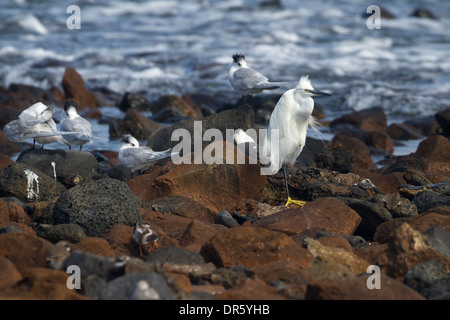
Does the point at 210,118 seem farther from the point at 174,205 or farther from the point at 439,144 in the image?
the point at 439,144

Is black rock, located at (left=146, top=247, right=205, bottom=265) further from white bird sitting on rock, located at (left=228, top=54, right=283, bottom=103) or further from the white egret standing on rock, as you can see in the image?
white bird sitting on rock, located at (left=228, top=54, right=283, bottom=103)

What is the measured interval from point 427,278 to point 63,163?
18.4 feet

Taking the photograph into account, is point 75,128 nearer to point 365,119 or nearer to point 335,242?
point 335,242

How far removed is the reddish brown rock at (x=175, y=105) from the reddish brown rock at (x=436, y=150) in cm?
598

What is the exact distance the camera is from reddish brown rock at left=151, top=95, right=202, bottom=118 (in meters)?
14.9

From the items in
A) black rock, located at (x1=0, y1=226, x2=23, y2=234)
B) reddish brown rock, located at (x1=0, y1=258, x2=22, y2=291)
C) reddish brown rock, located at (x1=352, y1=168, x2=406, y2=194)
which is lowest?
reddish brown rock, located at (x1=352, y1=168, x2=406, y2=194)

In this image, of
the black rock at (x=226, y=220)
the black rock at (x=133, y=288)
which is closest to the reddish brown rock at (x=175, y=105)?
the black rock at (x=226, y=220)

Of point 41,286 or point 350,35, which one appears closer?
point 41,286

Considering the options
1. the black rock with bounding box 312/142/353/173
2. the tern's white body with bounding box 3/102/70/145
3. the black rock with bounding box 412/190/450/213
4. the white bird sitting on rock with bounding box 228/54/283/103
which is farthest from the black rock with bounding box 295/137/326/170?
the tern's white body with bounding box 3/102/70/145

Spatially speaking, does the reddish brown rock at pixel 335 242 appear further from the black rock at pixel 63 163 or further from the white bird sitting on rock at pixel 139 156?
the black rock at pixel 63 163

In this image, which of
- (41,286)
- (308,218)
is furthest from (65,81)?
(41,286)

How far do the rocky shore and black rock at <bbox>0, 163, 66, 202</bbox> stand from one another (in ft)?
0.04
